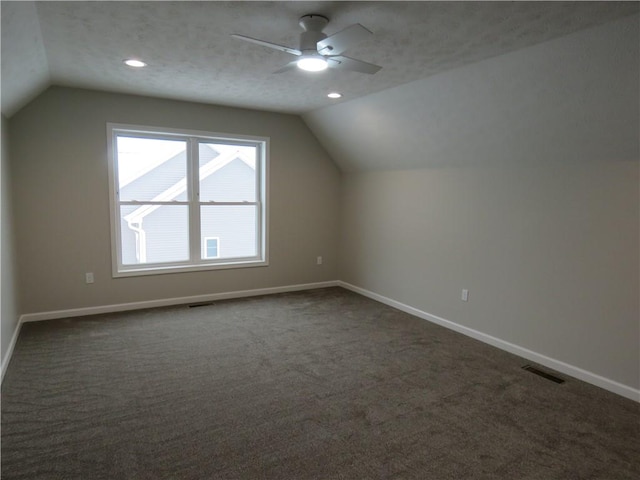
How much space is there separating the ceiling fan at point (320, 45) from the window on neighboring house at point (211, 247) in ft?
9.80

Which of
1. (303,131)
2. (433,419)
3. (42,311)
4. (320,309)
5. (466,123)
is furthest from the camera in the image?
(303,131)

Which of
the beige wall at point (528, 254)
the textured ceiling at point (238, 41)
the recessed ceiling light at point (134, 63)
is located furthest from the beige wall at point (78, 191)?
the beige wall at point (528, 254)

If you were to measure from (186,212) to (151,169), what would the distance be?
63 cm

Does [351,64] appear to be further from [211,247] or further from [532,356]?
[211,247]

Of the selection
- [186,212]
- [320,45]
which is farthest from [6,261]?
[320,45]

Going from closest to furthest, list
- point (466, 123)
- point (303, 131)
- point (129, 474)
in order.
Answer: point (129, 474)
point (466, 123)
point (303, 131)

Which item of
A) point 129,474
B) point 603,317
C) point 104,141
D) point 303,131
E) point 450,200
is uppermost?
point 303,131

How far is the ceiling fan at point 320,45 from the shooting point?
2094 mm

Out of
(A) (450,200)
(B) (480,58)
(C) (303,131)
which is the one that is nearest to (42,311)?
(C) (303,131)

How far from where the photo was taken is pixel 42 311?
4137 millimetres

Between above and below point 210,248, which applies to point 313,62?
above

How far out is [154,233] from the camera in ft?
15.5

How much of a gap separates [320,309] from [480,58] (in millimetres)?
3097

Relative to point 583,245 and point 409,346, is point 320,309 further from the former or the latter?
point 583,245
